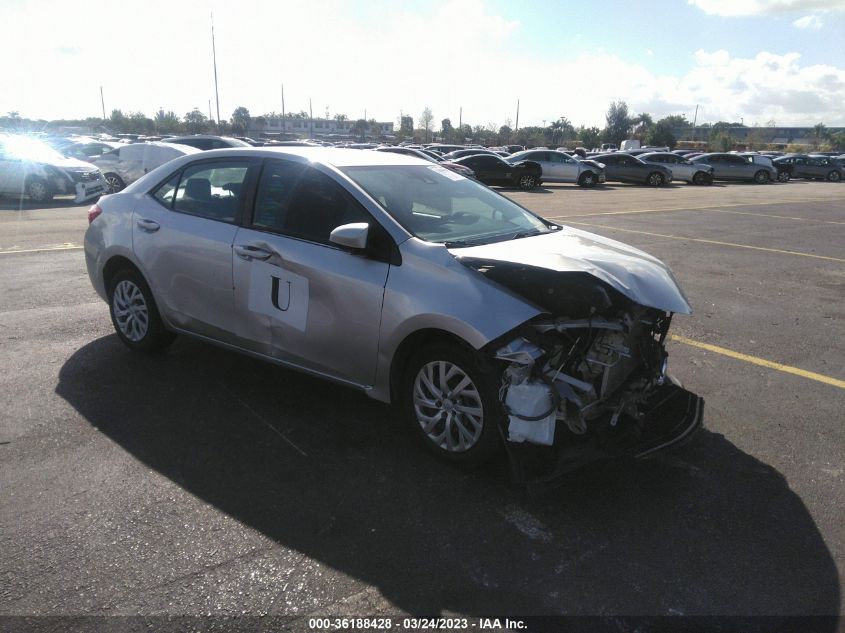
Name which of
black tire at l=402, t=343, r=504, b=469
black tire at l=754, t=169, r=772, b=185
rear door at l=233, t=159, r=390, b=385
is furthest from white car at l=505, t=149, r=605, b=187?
black tire at l=402, t=343, r=504, b=469

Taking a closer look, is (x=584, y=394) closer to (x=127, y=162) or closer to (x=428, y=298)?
(x=428, y=298)

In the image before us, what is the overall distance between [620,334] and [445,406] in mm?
1024

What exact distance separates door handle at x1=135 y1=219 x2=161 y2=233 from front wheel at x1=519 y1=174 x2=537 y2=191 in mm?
23183

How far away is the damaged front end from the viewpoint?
330 centimetres

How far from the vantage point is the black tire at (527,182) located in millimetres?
27016

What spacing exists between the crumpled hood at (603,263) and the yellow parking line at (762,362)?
2130 millimetres

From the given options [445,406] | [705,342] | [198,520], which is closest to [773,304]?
[705,342]

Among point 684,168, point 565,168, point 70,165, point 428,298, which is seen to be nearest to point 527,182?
point 565,168

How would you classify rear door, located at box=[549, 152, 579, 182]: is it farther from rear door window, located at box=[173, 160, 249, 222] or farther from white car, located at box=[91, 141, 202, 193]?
rear door window, located at box=[173, 160, 249, 222]

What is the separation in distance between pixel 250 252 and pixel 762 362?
166 inches

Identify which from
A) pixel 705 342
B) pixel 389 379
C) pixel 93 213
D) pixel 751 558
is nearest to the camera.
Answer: pixel 751 558

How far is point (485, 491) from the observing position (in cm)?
350

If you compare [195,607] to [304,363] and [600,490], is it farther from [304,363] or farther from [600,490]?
[600,490]

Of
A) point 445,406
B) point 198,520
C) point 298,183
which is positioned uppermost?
point 298,183
